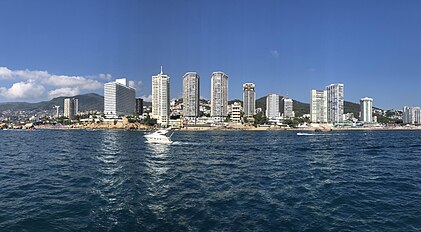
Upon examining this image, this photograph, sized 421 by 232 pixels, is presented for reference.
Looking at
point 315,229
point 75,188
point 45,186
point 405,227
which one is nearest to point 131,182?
point 75,188

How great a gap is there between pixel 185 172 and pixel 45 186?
1165 cm

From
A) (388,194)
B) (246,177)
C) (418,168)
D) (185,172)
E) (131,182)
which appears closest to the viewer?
(388,194)

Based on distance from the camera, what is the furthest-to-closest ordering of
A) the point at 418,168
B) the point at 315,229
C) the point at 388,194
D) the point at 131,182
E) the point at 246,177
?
the point at 418,168
the point at 246,177
the point at 131,182
the point at 388,194
the point at 315,229

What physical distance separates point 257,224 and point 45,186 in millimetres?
16037

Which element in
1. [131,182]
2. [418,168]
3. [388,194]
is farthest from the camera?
[418,168]

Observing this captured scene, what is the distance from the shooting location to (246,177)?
89.8 ft

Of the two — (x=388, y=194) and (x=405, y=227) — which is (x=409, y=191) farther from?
(x=405, y=227)

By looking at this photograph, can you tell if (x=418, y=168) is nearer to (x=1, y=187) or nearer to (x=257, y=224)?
(x=257, y=224)

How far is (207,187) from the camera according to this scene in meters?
22.7

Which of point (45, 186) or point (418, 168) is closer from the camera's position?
point (45, 186)

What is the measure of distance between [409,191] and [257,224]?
47.1ft

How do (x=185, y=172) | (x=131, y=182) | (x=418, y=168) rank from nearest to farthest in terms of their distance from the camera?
1. (x=131, y=182)
2. (x=185, y=172)
3. (x=418, y=168)

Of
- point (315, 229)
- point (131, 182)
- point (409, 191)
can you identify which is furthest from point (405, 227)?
point (131, 182)

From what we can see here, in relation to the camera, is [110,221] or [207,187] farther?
[207,187]
